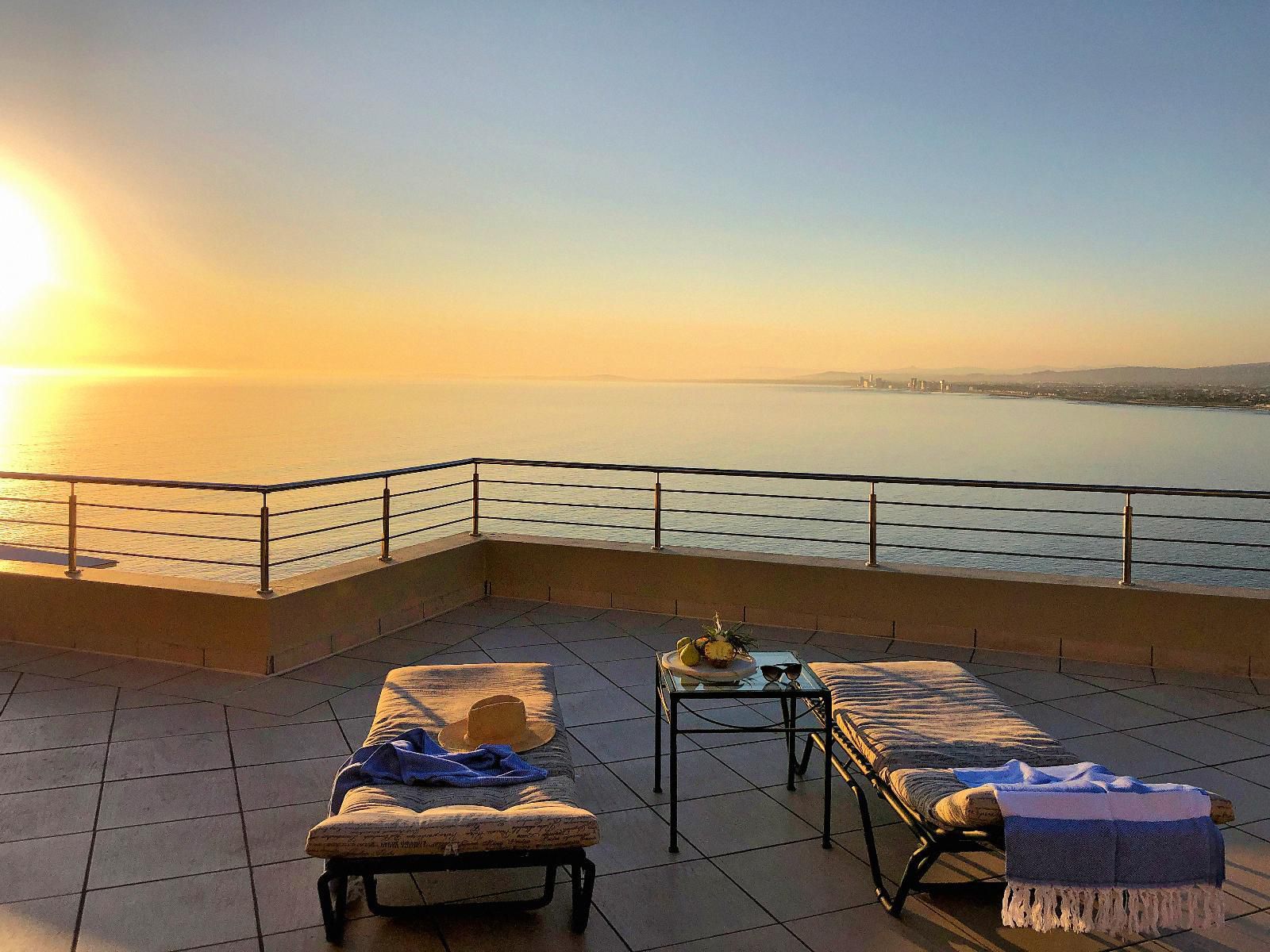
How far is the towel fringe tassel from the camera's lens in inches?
86.2

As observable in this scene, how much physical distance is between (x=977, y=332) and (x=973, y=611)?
20304 mm

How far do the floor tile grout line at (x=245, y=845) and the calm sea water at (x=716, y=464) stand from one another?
18412 millimetres

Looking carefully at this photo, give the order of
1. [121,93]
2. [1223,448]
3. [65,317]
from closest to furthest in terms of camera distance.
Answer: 1. [121,93]
2. [65,317]
3. [1223,448]

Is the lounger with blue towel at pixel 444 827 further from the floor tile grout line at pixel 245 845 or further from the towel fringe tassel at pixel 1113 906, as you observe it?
the towel fringe tassel at pixel 1113 906

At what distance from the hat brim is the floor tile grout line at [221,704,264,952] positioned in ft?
2.30

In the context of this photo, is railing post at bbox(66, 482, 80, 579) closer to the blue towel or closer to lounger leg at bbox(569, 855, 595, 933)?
the blue towel

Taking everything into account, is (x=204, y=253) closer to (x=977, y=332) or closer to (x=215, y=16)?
(x=215, y=16)

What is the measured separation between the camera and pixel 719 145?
13031 mm

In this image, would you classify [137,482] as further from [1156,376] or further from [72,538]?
[1156,376]

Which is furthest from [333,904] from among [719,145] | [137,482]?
[719,145]

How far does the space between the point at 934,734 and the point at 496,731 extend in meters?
1.53

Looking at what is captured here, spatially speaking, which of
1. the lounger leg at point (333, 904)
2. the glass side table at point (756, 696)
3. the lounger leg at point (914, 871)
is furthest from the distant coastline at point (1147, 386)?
the lounger leg at point (333, 904)

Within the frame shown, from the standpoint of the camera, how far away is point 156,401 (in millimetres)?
148500

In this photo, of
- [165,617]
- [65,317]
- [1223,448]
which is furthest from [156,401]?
[165,617]
